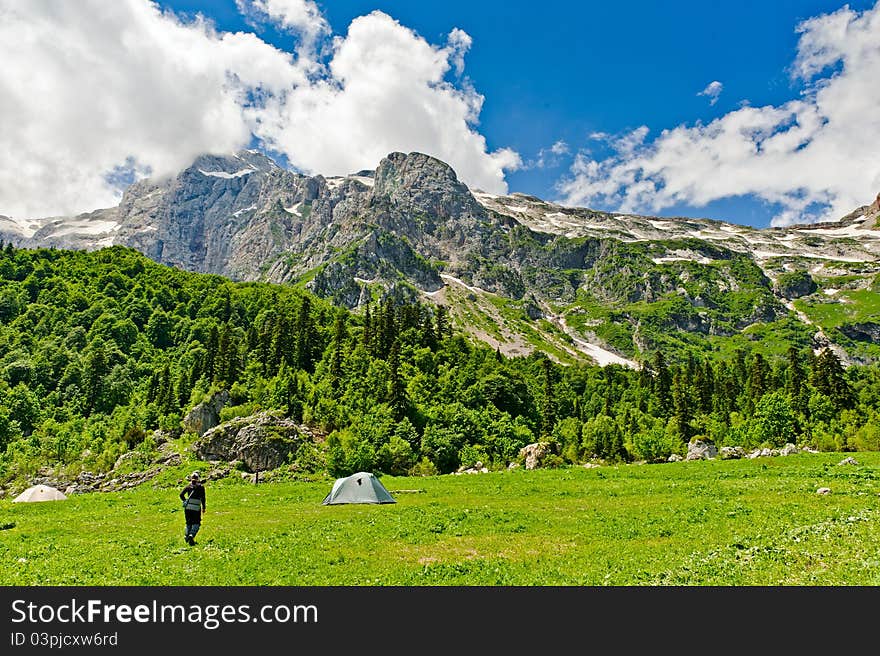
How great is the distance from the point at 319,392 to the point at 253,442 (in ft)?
81.8

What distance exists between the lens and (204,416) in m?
85.9

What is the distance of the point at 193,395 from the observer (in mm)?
97312

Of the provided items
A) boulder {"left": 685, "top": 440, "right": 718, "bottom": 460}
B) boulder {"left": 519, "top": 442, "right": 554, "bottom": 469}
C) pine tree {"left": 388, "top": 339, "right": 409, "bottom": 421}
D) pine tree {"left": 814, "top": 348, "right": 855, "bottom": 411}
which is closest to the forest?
pine tree {"left": 388, "top": 339, "right": 409, "bottom": 421}

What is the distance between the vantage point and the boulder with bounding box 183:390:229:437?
277ft

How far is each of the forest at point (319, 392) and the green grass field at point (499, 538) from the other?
33.0 m

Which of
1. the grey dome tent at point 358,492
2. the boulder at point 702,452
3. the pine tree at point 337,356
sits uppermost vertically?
the pine tree at point 337,356

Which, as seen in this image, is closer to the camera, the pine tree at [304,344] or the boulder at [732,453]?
the boulder at [732,453]

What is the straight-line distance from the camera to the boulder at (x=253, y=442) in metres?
70.8

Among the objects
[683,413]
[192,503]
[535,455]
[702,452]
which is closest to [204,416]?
[535,455]

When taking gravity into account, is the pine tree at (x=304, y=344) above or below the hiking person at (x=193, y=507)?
above

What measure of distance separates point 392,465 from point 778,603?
6121 centimetres

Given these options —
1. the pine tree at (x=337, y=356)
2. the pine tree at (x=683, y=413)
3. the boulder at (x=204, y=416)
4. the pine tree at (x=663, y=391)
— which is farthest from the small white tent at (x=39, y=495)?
the pine tree at (x=663, y=391)

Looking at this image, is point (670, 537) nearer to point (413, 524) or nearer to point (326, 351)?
point (413, 524)

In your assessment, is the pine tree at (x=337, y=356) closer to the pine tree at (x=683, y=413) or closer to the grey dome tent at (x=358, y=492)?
the grey dome tent at (x=358, y=492)
